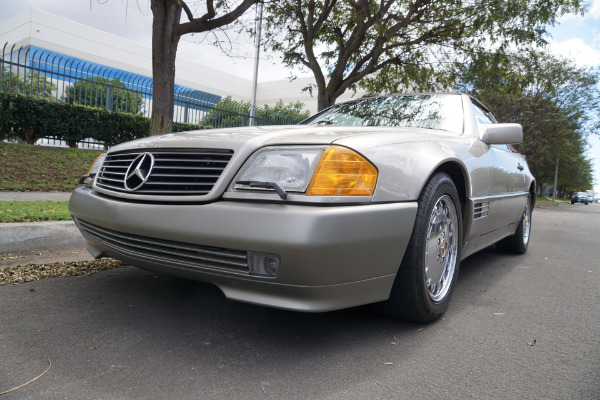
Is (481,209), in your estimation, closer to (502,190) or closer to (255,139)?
(502,190)

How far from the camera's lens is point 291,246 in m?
1.63

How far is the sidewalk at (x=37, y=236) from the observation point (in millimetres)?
3365

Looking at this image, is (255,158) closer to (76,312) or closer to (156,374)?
(156,374)

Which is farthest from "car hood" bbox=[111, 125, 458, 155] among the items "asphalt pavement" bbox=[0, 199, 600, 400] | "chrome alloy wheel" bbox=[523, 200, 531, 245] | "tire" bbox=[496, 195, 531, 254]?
"chrome alloy wheel" bbox=[523, 200, 531, 245]

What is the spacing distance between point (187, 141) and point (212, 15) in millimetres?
4917

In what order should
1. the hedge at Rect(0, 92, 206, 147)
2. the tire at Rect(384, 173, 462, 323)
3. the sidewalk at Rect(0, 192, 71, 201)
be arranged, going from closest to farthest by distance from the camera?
the tire at Rect(384, 173, 462, 323)
the sidewalk at Rect(0, 192, 71, 201)
the hedge at Rect(0, 92, 206, 147)

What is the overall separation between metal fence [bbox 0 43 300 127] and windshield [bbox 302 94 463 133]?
6459 mm

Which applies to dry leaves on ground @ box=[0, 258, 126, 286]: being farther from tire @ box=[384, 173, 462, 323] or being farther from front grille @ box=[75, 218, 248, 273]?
tire @ box=[384, 173, 462, 323]

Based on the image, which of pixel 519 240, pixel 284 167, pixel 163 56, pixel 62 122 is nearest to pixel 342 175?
pixel 284 167

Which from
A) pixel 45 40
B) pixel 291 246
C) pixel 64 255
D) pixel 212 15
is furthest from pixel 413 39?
pixel 45 40

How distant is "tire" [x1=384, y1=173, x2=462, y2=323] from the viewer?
205cm

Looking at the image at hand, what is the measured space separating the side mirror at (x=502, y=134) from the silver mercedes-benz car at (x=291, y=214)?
0.82 m

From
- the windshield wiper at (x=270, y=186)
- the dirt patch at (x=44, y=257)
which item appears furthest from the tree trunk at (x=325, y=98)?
the windshield wiper at (x=270, y=186)

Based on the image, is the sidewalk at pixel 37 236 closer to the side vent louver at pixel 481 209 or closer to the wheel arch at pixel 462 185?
the wheel arch at pixel 462 185
